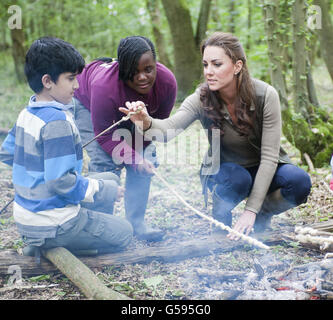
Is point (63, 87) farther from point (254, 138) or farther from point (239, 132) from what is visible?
point (254, 138)

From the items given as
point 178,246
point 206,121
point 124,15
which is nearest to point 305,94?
point 206,121

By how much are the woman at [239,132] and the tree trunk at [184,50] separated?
188 inches

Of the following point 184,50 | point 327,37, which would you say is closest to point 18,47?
point 184,50

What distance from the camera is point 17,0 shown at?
379 inches

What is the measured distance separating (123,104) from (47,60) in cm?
71

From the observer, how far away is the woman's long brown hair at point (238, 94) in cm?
252

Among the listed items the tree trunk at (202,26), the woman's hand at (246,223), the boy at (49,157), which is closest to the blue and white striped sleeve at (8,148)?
the boy at (49,157)

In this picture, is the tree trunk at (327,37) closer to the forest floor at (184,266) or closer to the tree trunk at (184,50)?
the forest floor at (184,266)

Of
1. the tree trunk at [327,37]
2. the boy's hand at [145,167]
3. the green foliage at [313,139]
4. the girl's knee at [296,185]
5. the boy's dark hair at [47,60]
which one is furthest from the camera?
the tree trunk at [327,37]

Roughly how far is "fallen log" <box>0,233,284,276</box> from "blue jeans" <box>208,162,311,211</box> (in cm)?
30

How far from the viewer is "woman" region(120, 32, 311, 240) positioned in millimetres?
2559

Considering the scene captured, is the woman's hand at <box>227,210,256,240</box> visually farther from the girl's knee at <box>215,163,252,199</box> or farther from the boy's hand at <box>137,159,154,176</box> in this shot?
the boy's hand at <box>137,159,154,176</box>

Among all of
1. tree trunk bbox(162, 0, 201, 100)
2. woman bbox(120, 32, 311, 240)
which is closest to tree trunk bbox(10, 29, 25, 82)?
tree trunk bbox(162, 0, 201, 100)
